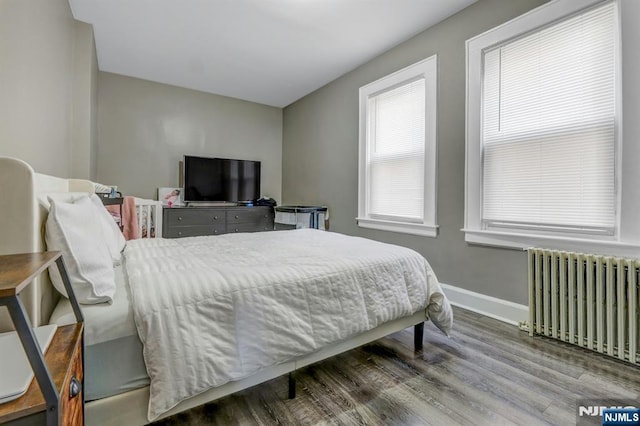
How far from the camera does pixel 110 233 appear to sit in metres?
1.79

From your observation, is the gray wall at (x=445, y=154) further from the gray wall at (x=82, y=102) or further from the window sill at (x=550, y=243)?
the gray wall at (x=82, y=102)

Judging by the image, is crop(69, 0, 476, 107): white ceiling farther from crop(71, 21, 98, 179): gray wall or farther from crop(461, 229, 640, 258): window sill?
crop(461, 229, 640, 258): window sill

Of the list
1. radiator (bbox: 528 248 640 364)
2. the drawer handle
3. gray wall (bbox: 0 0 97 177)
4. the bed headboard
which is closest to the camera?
the drawer handle

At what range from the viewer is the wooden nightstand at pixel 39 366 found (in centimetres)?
52

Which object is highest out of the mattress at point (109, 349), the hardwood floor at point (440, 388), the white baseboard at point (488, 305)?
the mattress at point (109, 349)

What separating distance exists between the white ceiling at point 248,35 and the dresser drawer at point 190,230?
6.89 ft

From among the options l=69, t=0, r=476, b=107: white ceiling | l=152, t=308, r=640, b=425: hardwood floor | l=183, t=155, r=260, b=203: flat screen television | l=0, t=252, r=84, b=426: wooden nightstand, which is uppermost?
l=69, t=0, r=476, b=107: white ceiling

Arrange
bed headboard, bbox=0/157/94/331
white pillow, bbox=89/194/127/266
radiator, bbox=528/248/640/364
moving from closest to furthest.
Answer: bed headboard, bbox=0/157/94/331, white pillow, bbox=89/194/127/266, radiator, bbox=528/248/640/364

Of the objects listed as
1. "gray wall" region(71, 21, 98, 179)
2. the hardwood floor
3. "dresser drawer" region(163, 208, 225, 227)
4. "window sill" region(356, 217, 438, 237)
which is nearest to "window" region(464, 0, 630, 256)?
"window sill" region(356, 217, 438, 237)

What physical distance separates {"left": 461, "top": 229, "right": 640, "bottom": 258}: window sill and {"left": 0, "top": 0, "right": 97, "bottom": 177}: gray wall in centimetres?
316

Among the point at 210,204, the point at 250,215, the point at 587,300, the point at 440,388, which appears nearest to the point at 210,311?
the point at 440,388

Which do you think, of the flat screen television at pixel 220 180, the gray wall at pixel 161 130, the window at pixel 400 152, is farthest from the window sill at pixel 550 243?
the gray wall at pixel 161 130

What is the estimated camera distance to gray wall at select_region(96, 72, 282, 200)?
3943mm

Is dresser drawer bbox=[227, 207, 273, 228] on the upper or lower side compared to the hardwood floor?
upper
